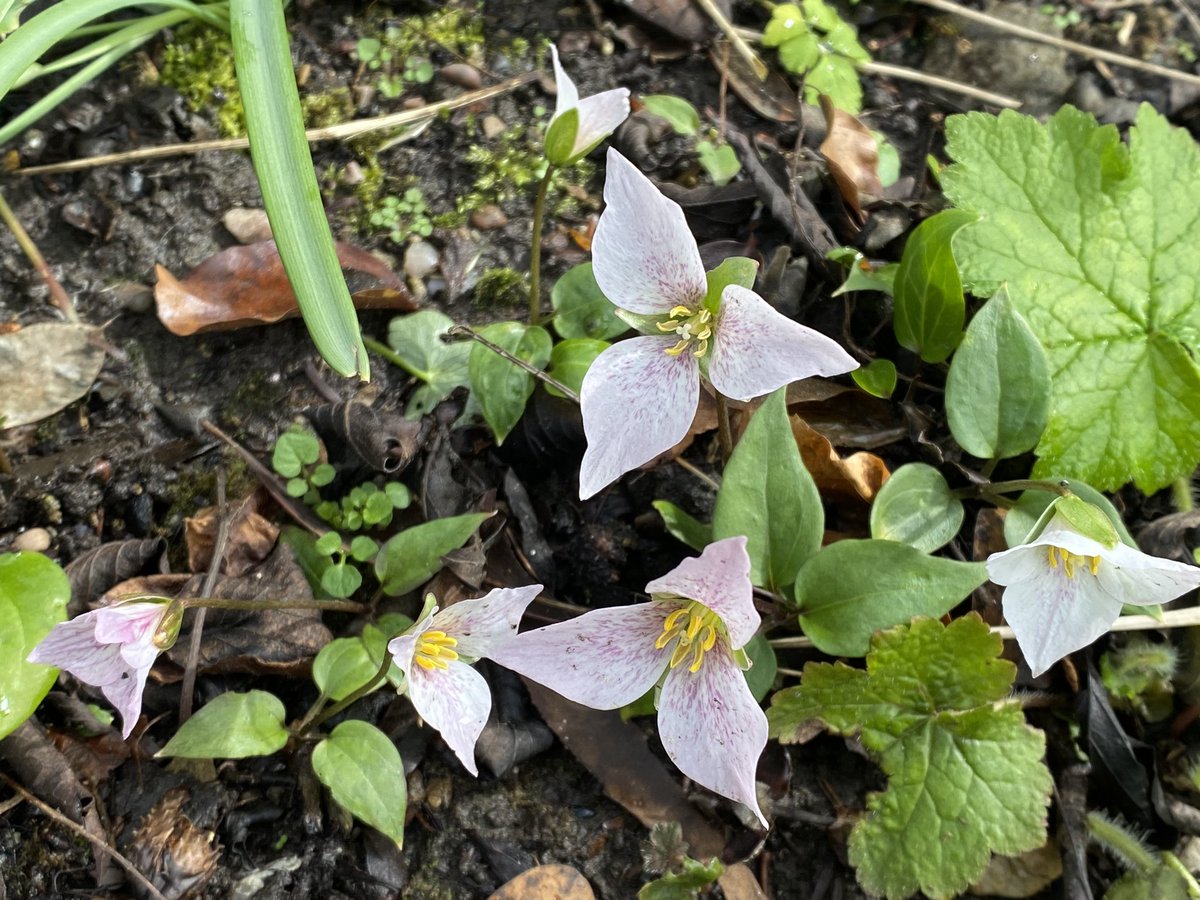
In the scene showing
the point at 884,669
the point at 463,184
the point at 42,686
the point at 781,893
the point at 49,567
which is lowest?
the point at 781,893

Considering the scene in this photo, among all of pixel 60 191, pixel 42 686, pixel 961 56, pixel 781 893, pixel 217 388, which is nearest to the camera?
pixel 42 686

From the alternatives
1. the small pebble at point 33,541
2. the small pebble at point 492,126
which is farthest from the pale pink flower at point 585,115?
the small pebble at point 33,541

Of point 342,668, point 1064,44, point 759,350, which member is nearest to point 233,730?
point 342,668

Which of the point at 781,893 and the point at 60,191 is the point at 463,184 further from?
the point at 781,893

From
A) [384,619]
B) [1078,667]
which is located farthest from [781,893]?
[384,619]

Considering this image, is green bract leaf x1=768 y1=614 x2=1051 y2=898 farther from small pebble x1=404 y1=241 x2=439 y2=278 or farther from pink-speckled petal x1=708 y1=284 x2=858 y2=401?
small pebble x1=404 y1=241 x2=439 y2=278

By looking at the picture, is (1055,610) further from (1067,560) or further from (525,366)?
(525,366)
